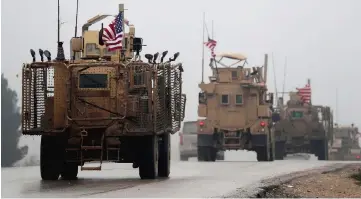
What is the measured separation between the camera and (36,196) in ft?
46.7

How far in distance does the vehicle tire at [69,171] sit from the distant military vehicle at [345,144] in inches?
1275

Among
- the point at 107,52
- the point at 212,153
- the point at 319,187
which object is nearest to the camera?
the point at 319,187

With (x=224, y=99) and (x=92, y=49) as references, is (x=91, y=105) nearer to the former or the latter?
(x=92, y=49)

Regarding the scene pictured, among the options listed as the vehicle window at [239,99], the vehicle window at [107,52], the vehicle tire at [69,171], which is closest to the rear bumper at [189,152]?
the vehicle window at [239,99]

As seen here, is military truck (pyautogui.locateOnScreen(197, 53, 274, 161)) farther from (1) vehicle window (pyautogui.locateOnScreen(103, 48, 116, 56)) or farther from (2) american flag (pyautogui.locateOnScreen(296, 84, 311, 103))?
(1) vehicle window (pyautogui.locateOnScreen(103, 48, 116, 56))

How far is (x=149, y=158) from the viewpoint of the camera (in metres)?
18.5

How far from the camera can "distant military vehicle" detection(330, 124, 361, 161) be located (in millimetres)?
51094

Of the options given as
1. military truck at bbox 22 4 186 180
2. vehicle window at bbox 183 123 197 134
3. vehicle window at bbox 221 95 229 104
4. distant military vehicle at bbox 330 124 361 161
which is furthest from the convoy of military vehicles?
distant military vehicle at bbox 330 124 361 161

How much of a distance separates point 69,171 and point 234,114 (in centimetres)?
1659

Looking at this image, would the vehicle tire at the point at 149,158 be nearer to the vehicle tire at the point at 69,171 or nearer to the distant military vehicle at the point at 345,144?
the vehicle tire at the point at 69,171

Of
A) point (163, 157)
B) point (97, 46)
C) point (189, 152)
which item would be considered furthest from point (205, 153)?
point (163, 157)

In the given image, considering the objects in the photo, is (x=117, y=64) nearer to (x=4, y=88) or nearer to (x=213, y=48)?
(x=213, y=48)

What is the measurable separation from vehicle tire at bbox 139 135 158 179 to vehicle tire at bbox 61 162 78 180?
5.21 ft

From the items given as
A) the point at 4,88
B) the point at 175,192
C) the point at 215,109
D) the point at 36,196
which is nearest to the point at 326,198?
the point at 175,192
